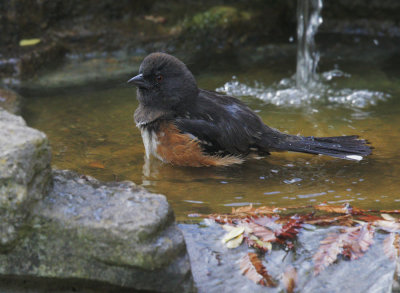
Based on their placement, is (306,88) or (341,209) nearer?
(341,209)

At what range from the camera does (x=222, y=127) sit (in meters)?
4.84

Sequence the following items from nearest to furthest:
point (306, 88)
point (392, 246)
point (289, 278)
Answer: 1. point (289, 278)
2. point (392, 246)
3. point (306, 88)

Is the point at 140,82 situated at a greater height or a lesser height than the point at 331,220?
greater

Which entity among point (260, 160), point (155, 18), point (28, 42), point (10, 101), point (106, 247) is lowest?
point (260, 160)

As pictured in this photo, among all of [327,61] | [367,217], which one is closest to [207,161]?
[367,217]

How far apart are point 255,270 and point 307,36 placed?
18.9 ft

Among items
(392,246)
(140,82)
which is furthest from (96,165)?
(392,246)

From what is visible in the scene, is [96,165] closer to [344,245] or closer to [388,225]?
[344,245]

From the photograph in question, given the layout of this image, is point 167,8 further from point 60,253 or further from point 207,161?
point 60,253

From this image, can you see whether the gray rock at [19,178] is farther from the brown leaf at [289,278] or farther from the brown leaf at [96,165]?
the brown leaf at [96,165]

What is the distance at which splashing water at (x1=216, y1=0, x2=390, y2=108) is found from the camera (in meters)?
6.54

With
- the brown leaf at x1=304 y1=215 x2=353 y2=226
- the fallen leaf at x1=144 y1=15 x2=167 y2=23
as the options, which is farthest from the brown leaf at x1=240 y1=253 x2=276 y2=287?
the fallen leaf at x1=144 y1=15 x2=167 y2=23

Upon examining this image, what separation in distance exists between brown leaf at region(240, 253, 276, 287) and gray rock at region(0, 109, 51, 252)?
3.74 feet

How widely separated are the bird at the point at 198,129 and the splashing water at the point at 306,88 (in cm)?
159
